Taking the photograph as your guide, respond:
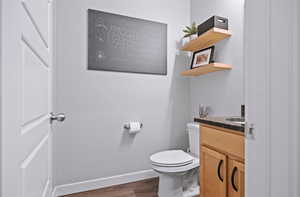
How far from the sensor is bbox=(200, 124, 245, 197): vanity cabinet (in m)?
0.96

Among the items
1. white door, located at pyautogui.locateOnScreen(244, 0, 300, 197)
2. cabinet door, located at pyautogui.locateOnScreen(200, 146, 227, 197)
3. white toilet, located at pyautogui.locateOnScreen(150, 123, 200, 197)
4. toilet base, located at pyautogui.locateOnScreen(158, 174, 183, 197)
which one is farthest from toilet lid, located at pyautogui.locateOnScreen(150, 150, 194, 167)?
white door, located at pyautogui.locateOnScreen(244, 0, 300, 197)

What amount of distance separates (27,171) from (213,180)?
3.68ft

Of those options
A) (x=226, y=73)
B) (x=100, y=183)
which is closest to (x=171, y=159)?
(x=100, y=183)

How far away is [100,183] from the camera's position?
194 centimetres

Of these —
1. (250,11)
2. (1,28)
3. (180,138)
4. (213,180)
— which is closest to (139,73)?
(180,138)

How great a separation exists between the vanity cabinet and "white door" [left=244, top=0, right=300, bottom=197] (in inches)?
15.1

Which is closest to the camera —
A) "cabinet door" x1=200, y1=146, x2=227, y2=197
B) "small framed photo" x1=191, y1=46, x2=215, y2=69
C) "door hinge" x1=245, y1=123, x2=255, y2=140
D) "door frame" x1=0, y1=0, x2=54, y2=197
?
"door frame" x1=0, y1=0, x2=54, y2=197

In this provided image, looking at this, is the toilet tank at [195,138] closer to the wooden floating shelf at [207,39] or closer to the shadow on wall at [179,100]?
the shadow on wall at [179,100]

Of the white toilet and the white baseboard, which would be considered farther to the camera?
the white baseboard

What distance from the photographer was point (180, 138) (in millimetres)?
2414

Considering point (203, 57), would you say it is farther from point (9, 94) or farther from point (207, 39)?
point (9, 94)

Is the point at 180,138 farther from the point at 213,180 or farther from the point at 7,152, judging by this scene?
the point at 7,152

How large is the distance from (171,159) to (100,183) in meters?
0.93

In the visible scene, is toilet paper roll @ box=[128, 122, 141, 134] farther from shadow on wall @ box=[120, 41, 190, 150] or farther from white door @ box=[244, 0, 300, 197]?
white door @ box=[244, 0, 300, 197]
